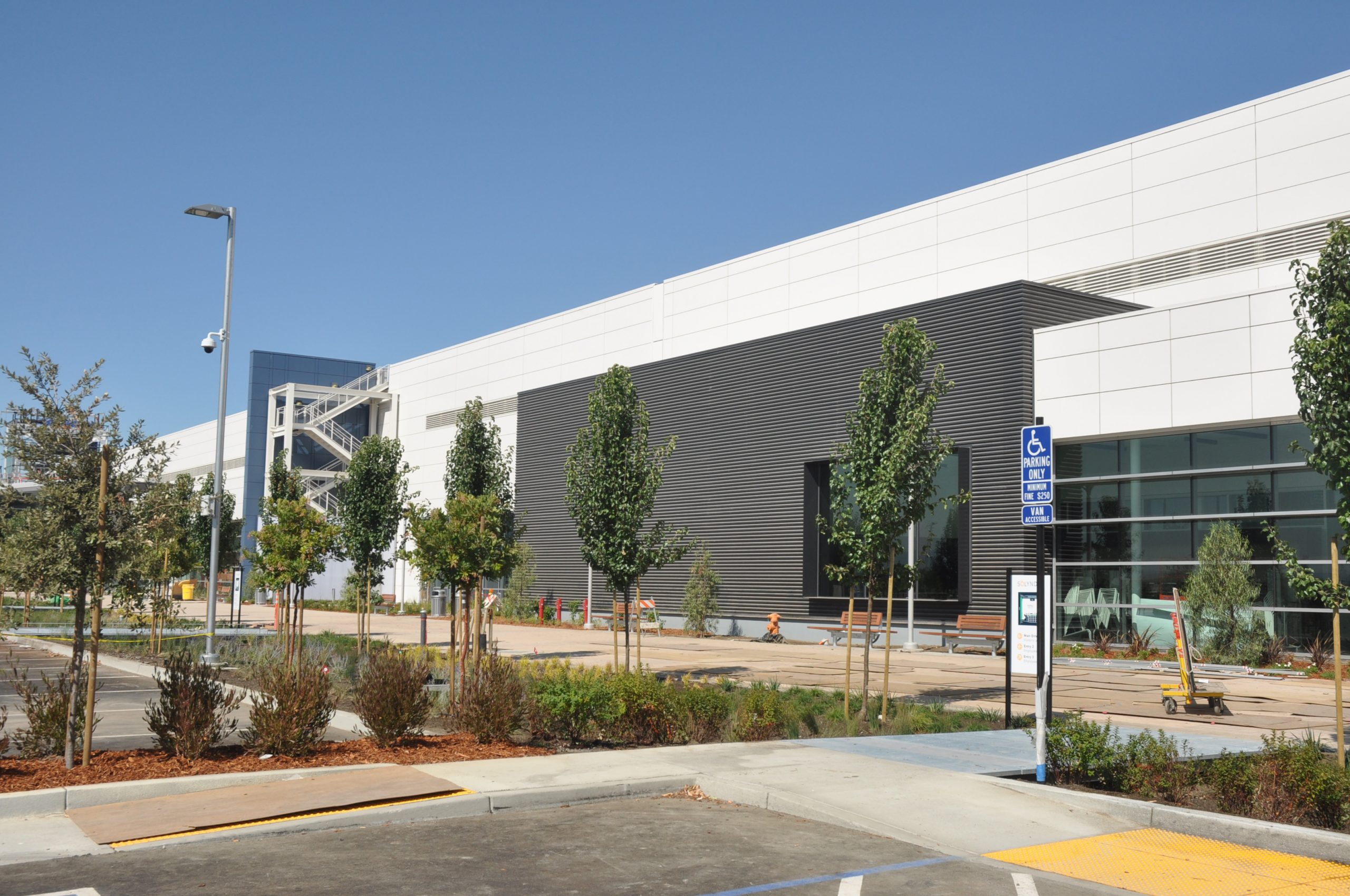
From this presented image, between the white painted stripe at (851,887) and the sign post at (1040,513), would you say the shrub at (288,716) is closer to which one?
the white painted stripe at (851,887)

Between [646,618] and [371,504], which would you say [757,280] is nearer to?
[646,618]

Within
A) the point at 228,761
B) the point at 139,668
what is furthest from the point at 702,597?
the point at 228,761

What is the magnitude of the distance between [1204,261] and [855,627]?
13898 mm

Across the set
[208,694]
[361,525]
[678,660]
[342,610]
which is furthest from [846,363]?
[342,610]

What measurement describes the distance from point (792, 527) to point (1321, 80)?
19141mm

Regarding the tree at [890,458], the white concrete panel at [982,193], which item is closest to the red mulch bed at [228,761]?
the tree at [890,458]

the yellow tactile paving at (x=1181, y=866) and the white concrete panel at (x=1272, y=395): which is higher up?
the white concrete panel at (x=1272, y=395)

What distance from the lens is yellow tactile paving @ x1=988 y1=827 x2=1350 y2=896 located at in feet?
23.0

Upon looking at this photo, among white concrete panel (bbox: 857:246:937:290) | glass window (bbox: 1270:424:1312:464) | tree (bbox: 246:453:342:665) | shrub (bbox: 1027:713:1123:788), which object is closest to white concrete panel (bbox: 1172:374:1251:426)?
glass window (bbox: 1270:424:1312:464)

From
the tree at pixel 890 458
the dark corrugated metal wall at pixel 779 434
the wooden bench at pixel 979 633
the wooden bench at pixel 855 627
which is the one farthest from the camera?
the wooden bench at pixel 855 627

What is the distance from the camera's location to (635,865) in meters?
7.41

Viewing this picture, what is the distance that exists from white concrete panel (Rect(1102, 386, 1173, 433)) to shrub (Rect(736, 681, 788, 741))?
18.1 metres

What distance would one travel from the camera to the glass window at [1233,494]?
85.1ft

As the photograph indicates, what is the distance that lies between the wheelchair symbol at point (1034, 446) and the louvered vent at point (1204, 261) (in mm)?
19887
